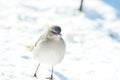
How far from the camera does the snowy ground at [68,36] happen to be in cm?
943

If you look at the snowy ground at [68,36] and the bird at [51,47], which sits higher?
the bird at [51,47]

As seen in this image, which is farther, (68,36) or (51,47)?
(68,36)

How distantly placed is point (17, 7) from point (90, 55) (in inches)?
122

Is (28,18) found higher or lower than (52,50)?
lower

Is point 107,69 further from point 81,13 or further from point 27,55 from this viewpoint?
point 81,13

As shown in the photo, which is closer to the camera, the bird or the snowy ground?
→ the bird

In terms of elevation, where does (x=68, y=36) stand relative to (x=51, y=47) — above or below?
below

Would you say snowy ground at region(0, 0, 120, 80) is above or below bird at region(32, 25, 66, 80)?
below

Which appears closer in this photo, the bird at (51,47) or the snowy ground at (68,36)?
the bird at (51,47)

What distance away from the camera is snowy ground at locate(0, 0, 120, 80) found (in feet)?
30.9

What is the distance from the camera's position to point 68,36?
1220 cm

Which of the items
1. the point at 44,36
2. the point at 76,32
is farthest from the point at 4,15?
the point at 44,36

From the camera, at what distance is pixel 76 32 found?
12453mm

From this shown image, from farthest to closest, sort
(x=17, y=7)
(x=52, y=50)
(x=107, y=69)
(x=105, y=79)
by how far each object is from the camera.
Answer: (x=17, y=7) → (x=107, y=69) → (x=105, y=79) → (x=52, y=50)
